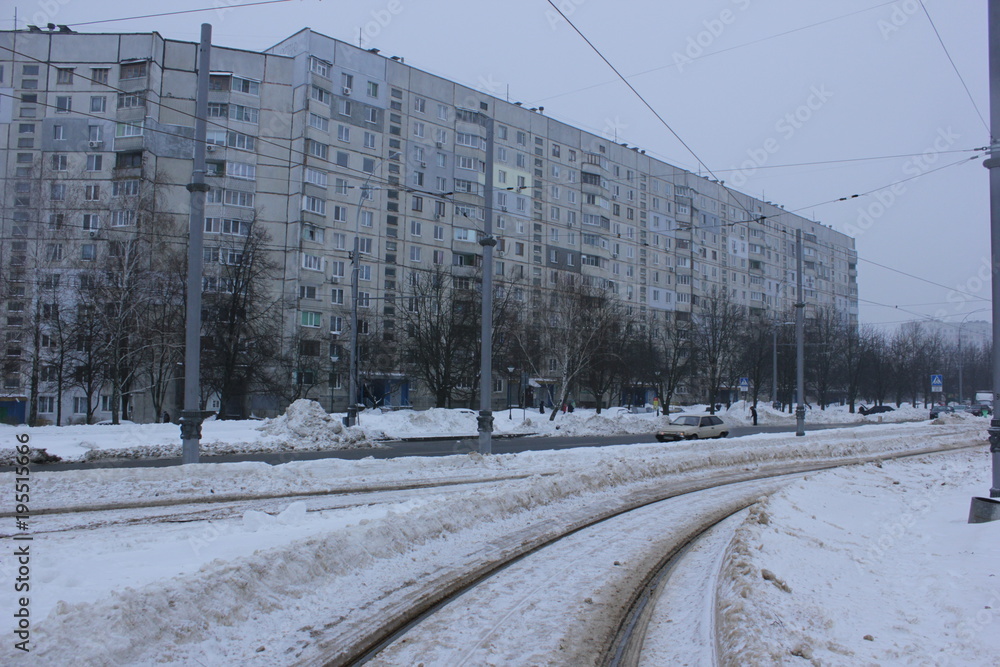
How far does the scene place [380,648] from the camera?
204 inches

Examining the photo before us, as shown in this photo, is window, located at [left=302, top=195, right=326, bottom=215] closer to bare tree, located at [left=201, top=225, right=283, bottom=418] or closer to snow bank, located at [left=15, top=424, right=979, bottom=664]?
bare tree, located at [left=201, top=225, right=283, bottom=418]

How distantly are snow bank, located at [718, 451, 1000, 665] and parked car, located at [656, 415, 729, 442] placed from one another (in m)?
18.9

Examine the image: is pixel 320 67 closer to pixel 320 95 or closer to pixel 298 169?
pixel 320 95

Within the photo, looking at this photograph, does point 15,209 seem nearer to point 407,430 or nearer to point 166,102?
point 407,430

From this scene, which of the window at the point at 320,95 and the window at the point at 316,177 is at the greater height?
the window at the point at 320,95

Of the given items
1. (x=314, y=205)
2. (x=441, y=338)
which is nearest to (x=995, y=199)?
(x=441, y=338)

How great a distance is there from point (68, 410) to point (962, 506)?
168 ft

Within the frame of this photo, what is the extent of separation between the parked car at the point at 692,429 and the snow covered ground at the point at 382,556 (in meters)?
14.0

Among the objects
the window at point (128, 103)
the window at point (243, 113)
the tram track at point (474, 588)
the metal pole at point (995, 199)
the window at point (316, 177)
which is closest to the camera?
Answer: the tram track at point (474, 588)

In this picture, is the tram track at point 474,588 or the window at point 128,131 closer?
the tram track at point 474,588

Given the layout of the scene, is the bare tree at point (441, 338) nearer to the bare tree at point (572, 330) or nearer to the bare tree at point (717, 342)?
the bare tree at point (572, 330)

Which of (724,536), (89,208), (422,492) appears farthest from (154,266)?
(724,536)

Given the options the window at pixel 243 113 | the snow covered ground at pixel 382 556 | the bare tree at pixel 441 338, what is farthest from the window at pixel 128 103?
the snow covered ground at pixel 382 556

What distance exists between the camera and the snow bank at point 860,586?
16.5ft
